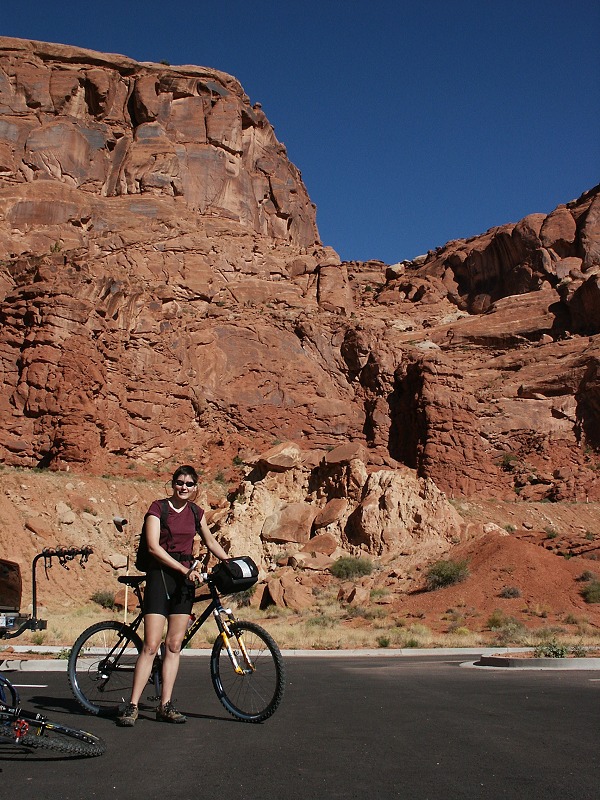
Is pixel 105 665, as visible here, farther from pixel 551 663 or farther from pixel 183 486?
pixel 551 663

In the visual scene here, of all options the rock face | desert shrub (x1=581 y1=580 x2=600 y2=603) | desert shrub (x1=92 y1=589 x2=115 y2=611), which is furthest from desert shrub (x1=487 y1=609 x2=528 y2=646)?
desert shrub (x1=92 y1=589 x2=115 y2=611)

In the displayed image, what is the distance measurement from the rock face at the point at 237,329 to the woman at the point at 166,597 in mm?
26749

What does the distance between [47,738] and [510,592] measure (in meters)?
22.9

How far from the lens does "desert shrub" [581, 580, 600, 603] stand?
24578 millimetres

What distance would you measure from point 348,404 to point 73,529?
758 inches

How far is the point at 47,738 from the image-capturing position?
15.9ft

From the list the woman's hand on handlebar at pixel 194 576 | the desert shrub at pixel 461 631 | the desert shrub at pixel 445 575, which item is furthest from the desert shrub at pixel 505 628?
the woman's hand on handlebar at pixel 194 576

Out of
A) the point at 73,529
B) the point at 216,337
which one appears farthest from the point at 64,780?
the point at 216,337

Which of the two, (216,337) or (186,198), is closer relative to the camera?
(216,337)

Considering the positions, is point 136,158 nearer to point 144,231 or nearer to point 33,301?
point 144,231

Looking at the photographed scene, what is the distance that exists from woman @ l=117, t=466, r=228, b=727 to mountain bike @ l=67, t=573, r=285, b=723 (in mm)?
202

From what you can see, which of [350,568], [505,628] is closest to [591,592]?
[505,628]

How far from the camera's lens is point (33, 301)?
40.2 m

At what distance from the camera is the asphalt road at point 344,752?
4.48 meters
